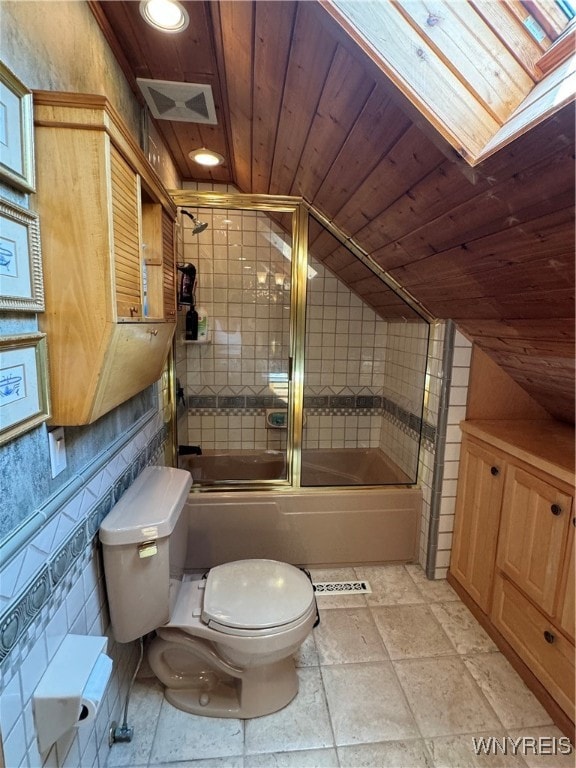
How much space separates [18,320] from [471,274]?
55.5 inches

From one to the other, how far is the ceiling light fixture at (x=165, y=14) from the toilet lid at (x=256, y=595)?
190 cm

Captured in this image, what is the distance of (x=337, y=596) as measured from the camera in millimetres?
1948

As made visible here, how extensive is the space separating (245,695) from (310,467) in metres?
1.18

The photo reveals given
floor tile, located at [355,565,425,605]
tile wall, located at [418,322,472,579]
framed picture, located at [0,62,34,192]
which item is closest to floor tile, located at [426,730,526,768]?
floor tile, located at [355,565,425,605]

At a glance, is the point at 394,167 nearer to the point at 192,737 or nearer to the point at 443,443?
the point at 443,443

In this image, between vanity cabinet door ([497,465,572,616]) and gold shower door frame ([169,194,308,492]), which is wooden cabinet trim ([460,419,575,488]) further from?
gold shower door frame ([169,194,308,492])

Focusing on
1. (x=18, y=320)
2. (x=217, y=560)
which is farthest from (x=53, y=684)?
(x=217, y=560)

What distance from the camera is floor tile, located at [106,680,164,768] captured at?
3.99 feet

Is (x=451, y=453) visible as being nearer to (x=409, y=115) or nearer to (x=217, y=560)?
(x=217, y=560)

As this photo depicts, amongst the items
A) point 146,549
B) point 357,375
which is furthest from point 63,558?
point 357,375

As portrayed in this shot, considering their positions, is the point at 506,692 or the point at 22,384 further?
the point at 506,692

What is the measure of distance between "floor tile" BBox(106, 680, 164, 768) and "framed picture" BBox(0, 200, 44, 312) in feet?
4.79

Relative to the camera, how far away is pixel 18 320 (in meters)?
0.77

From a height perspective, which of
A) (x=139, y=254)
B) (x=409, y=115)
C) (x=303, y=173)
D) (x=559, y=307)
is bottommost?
(x=559, y=307)
